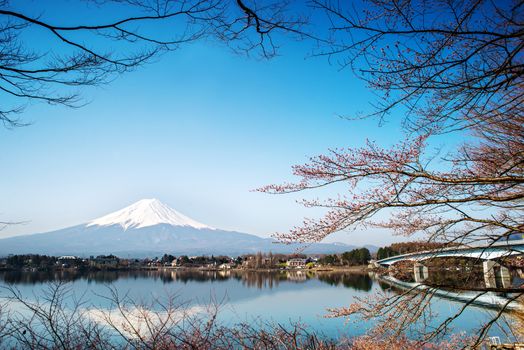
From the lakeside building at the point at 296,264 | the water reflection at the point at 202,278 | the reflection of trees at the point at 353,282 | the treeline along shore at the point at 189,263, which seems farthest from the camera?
the lakeside building at the point at 296,264

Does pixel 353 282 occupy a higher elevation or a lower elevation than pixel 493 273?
lower

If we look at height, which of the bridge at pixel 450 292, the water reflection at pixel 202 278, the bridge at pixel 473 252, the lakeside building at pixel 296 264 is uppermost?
the bridge at pixel 473 252

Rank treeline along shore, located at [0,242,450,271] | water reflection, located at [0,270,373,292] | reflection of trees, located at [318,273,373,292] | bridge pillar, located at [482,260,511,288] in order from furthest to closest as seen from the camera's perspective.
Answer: treeline along shore, located at [0,242,450,271]
water reflection, located at [0,270,373,292]
reflection of trees, located at [318,273,373,292]
bridge pillar, located at [482,260,511,288]

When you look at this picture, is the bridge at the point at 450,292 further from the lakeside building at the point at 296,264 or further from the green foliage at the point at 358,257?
the lakeside building at the point at 296,264

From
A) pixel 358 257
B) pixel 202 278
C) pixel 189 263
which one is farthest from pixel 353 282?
pixel 189 263

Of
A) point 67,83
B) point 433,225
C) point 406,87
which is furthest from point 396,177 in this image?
point 67,83

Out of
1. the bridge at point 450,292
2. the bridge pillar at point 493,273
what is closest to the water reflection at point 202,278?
the bridge at point 450,292

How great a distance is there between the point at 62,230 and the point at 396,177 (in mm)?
218154

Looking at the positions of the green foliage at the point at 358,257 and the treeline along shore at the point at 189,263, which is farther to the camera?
the green foliage at the point at 358,257

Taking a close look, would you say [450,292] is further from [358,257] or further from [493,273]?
[358,257]

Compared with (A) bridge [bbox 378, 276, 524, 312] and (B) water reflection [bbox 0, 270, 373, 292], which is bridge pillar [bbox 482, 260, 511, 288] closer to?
(A) bridge [bbox 378, 276, 524, 312]

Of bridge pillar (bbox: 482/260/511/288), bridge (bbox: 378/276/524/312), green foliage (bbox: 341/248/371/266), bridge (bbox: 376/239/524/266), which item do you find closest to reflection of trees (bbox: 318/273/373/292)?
green foliage (bbox: 341/248/371/266)

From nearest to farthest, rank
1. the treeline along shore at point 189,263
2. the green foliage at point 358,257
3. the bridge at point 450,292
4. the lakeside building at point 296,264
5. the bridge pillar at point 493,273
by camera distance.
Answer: the bridge at point 450,292, the bridge pillar at point 493,273, the treeline along shore at point 189,263, the green foliage at point 358,257, the lakeside building at point 296,264

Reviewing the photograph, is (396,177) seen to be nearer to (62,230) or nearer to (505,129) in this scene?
(505,129)
